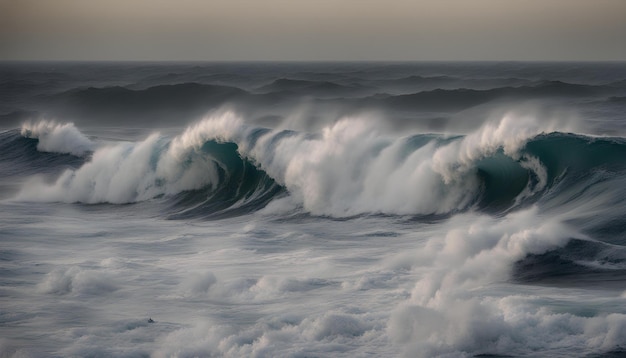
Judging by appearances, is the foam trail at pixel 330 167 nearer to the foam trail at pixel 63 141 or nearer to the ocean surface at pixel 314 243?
the ocean surface at pixel 314 243

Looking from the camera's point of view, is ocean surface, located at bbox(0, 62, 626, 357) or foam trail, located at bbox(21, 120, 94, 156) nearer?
ocean surface, located at bbox(0, 62, 626, 357)

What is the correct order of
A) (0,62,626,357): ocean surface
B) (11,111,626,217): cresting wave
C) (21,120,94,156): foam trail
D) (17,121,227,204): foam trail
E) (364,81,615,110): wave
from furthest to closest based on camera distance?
(364,81,615,110): wave
(21,120,94,156): foam trail
(17,121,227,204): foam trail
(11,111,626,217): cresting wave
(0,62,626,357): ocean surface

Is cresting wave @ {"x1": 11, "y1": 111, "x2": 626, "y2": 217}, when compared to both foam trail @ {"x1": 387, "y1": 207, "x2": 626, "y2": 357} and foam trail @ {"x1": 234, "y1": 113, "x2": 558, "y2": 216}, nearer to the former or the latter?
foam trail @ {"x1": 234, "y1": 113, "x2": 558, "y2": 216}

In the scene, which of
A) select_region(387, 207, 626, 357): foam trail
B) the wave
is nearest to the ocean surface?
select_region(387, 207, 626, 357): foam trail

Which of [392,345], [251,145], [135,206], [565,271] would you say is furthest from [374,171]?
[392,345]

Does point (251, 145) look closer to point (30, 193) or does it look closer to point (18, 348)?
point (30, 193)

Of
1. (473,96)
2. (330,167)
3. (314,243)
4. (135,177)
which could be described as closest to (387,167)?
(330,167)

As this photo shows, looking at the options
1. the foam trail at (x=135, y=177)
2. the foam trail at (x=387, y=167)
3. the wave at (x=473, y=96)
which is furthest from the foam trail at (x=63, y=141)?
the wave at (x=473, y=96)
